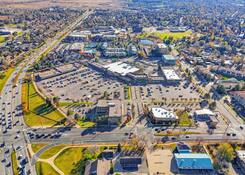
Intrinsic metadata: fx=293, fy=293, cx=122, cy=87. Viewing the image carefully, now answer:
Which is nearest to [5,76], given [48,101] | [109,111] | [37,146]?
[48,101]

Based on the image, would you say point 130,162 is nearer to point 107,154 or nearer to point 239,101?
point 107,154

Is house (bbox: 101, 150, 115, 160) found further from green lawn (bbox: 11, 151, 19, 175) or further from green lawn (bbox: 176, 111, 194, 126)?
green lawn (bbox: 176, 111, 194, 126)

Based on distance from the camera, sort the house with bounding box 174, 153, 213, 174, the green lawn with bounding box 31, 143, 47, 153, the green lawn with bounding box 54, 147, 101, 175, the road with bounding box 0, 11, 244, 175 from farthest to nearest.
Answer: the road with bounding box 0, 11, 244, 175 < the green lawn with bounding box 31, 143, 47, 153 < the green lawn with bounding box 54, 147, 101, 175 < the house with bounding box 174, 153, 213, 174

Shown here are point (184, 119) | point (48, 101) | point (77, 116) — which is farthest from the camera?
point (48, 101)

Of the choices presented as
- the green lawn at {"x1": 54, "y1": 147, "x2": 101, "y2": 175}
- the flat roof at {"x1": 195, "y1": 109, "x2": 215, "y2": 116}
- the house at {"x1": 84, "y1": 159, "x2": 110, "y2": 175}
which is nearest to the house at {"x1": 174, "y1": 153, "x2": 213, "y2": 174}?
the house at {"x1": 84, "y1": 159, "x2": 110, "y2": 175}

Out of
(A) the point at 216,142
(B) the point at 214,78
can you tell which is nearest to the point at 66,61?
(B) the point at 214,78

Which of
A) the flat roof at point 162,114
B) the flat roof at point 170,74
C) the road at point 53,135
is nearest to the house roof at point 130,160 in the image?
the road at point 53,135

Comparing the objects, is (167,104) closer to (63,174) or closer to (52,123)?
(52,123)
